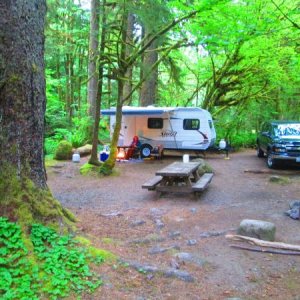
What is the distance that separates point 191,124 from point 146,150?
2.54 m

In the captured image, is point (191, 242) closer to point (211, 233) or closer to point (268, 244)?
point (211, 233)

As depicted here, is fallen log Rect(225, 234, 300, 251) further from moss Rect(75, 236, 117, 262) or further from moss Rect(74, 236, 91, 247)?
moss Rect(74, 236, 91, 247)

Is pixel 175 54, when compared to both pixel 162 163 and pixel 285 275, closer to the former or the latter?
pixel 162 163

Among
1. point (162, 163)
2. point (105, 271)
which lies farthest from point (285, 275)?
point (162, 163)

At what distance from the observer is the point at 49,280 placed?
137 inches

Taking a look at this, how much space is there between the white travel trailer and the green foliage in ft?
40.6

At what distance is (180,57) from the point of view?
20250 millimetres

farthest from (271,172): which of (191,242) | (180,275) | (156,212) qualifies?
(180,275)

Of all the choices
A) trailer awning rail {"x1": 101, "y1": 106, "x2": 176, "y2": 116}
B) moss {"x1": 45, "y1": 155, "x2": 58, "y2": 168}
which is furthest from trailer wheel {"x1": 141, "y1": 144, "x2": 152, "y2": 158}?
moss {"x1": 45, "y1": 155, "x2": 58, "y2": 168}

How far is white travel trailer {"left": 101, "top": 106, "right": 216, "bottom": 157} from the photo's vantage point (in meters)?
16.5

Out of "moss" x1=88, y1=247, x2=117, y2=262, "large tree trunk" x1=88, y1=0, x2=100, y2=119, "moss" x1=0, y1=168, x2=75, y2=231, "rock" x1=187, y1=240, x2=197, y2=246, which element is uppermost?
"large tree trunk" x1=88, y1=0, x2=100, y2=119

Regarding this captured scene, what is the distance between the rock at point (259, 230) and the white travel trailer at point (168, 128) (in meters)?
10.8

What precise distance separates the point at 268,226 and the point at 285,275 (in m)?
1.16

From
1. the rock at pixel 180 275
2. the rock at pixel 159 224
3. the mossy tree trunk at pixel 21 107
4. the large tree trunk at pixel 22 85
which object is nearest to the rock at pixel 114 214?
the rock at pixel 159 224
